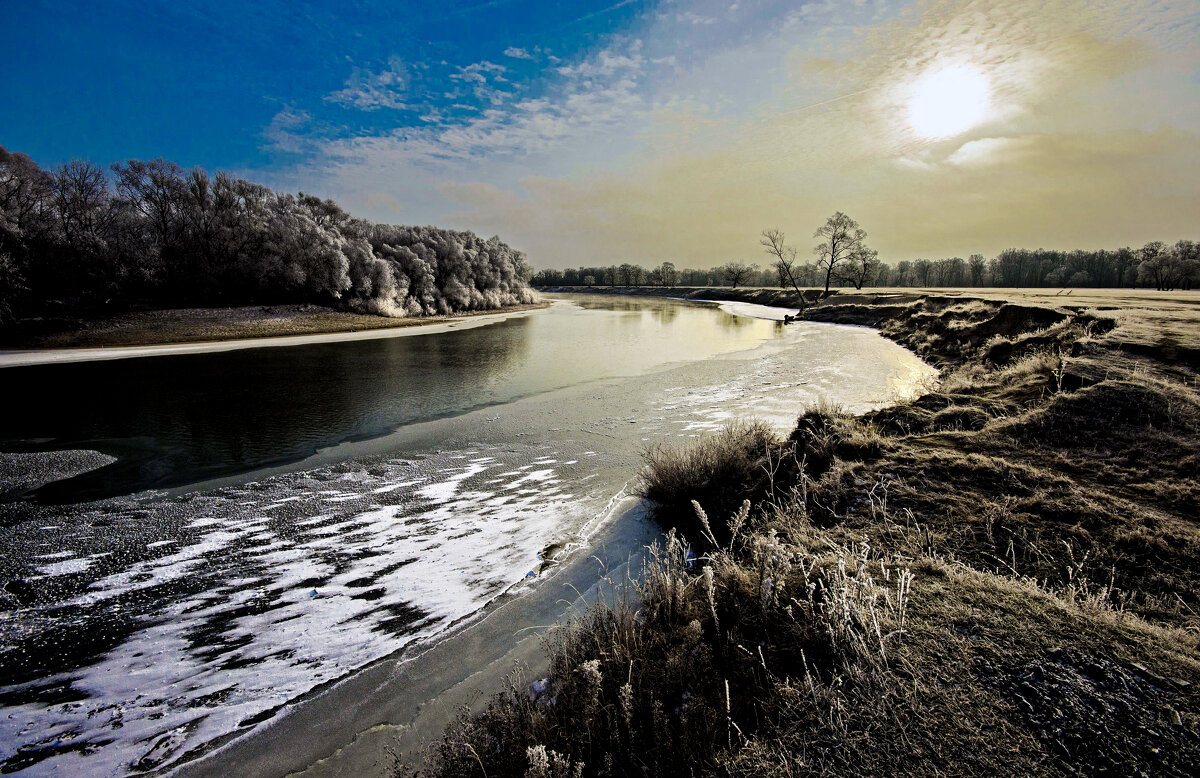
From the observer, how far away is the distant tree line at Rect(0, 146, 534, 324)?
30.4 m

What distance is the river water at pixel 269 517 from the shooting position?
159 inches

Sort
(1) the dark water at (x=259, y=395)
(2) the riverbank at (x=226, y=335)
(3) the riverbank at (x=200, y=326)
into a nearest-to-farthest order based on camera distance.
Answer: (1) the dark water at (x=259, y=395)
(2) the riverbank at (x=226, y=335)
(3) the riverbank at (x=200, y=326)

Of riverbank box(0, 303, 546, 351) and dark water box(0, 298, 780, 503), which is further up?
riverbank box(0, 303, 546, 351)

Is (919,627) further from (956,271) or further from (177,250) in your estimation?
(956,271)

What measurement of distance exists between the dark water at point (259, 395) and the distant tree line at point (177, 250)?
16.6 meters

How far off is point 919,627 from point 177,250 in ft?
173

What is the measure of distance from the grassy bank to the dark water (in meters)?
8.87

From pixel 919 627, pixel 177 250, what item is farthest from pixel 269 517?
pixel 177 250

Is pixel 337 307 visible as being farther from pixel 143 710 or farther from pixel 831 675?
pixel 831 675

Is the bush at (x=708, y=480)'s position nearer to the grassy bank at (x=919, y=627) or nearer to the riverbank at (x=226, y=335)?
the grassy bank at (x=919, y=627)

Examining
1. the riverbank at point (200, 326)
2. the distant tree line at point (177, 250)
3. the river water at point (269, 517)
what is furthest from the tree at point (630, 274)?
the river water at point (269, 517)

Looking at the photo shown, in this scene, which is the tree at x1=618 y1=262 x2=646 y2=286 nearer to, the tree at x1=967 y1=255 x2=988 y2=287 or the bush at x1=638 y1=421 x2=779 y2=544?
the tree at x1=967 y1=255 x2=988 y2=287

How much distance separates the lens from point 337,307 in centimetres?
4175

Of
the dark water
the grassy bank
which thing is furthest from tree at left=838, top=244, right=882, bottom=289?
the grassy bank
